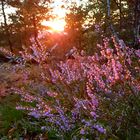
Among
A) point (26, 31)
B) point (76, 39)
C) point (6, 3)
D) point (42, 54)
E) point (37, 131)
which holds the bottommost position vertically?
point (37, 131)

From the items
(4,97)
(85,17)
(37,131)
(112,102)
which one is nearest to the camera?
(112,102)

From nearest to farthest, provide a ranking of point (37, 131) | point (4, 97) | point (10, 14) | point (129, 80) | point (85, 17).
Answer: point (129, 80)
point (37, 131)
point (4, 97)
point (85, 17)
point (10, 14)

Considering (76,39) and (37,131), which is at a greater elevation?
(76,39)

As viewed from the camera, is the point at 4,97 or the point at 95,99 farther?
the point at 4,97

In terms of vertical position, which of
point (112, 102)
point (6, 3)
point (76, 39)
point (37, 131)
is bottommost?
point (37, 131)

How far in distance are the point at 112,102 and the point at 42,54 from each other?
895mm

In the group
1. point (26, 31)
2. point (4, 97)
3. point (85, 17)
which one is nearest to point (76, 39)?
point (85, 17)

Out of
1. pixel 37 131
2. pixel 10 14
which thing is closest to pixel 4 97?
pixel 37 131

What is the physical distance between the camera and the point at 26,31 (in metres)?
37.3

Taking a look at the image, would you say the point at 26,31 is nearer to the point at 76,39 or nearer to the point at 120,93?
the point at 76,39

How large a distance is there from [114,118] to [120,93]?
263 millimetres

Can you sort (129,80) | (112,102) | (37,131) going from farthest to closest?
(37,131) → (112,102) → (129,80)

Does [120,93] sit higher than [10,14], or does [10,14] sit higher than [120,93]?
[10,14]

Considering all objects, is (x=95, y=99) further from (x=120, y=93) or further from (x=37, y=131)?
(x=37, y=131)
